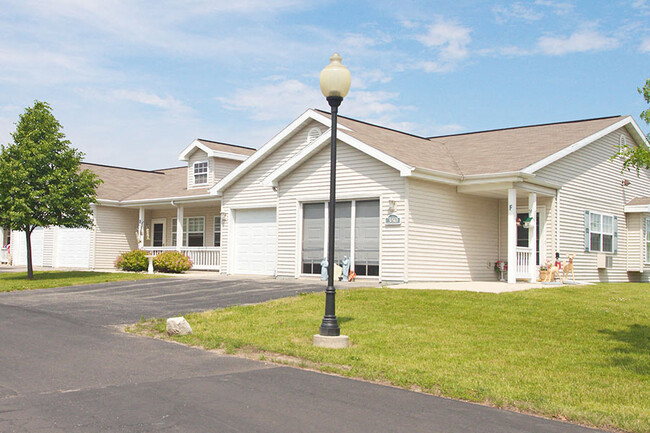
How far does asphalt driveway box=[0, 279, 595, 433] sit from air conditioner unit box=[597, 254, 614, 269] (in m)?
16.6

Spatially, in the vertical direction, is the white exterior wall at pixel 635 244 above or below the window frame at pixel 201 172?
below

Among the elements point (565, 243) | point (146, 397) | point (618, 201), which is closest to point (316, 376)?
point (146, 397)

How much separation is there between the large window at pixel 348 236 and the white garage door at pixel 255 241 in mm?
2678

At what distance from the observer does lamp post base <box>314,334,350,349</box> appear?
375 inches

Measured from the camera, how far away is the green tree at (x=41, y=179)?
21.4 m

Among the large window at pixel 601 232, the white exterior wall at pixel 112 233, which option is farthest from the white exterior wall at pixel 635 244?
the white exterior wall at pixel 112 233

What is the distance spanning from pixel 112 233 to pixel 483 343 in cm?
2403

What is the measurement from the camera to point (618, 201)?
23344 mm

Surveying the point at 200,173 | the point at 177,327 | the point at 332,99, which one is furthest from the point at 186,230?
the point at 332,99

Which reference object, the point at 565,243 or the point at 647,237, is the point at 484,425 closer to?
the point at 565,243

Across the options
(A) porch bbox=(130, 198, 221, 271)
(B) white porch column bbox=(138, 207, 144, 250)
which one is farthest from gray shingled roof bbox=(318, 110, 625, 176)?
(B) white porch column bbox=(138, 207, 144, 250)

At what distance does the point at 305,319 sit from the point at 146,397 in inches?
217

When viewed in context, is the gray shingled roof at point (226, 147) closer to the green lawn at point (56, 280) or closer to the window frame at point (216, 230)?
the window frame at point (216, 230)

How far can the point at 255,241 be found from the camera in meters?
23.3
